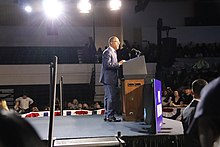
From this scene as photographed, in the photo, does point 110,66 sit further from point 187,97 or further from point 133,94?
point 187,97

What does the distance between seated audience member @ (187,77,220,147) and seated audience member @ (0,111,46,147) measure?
34cm

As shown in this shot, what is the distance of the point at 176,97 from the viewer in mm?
7570

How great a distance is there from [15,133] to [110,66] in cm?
351

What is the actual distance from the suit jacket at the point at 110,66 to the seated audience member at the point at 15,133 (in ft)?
11.4

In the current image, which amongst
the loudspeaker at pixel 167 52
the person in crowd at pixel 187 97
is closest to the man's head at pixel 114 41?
the person in crowd at pixel 187 97

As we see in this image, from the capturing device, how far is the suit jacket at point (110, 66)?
13.1 ft

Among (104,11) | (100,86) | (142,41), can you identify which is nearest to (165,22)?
(142,41)

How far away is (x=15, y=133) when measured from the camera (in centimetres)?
49

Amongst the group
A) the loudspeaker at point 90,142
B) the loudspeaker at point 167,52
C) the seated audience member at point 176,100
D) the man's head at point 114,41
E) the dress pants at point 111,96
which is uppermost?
the loudspeaker at point 167,52

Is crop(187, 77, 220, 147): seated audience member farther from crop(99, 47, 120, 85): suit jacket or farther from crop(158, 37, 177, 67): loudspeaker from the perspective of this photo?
crop(158, 37, 177, 67): loudspeaker

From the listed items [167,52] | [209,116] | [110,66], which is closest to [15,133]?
[209,116]

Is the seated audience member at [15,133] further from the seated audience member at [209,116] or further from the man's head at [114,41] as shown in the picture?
the man's head at [114,41]

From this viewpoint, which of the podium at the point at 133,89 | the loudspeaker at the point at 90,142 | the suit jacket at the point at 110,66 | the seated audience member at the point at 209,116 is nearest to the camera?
the seated audience member at the point at 209,116

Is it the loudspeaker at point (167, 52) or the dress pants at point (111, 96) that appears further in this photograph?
the loudspeaker at point (167, 52)
